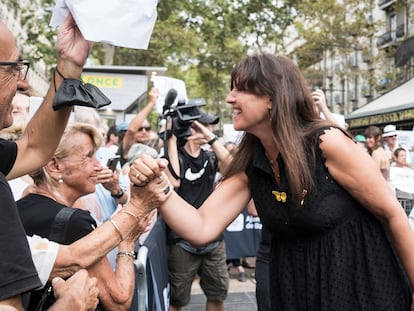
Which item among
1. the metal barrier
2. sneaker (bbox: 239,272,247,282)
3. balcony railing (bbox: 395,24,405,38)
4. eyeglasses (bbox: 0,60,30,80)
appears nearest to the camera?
eyeglasses (bbox: 0,60,30,80)

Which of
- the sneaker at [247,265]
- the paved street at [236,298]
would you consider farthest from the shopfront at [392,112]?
the paved street at [236,298]

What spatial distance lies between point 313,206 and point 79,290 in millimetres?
982

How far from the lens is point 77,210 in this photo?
2.03m

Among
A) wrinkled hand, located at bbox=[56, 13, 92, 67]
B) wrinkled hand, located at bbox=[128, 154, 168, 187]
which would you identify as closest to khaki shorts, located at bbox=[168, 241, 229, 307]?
wrinkled hand, located at bbox=[128, 154, 168, 187]

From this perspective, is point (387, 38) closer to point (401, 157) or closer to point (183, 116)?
point (401, 157)

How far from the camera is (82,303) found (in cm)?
149

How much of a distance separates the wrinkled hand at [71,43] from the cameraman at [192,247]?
2.40m

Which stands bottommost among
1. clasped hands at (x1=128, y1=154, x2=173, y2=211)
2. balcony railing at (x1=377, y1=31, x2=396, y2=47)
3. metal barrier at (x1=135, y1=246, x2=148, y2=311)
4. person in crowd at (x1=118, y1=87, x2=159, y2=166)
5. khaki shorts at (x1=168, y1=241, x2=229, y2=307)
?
khaki shorts at (x1=168, y1=241, x2=229, y2=307)

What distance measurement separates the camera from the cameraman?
4332 millimetres

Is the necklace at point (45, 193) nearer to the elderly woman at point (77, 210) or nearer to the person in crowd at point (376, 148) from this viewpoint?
the elderly woman at point (77, 210)

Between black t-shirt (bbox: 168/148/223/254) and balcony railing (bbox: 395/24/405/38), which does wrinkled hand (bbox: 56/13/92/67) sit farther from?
balcony railing (bbox: 395/24/405/38)

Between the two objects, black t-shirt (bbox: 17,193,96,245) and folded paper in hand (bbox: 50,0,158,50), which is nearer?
folded paper in hand (bbox: 50,0,158,50)

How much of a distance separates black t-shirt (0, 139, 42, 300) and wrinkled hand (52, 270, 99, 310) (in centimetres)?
33

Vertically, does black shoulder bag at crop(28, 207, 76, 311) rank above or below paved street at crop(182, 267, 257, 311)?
above
